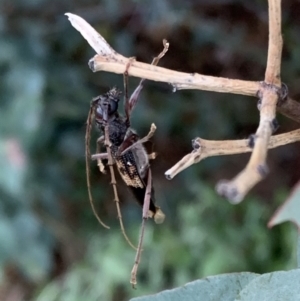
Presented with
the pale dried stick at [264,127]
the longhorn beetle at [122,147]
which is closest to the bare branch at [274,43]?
the pale dried stick at [264,127]

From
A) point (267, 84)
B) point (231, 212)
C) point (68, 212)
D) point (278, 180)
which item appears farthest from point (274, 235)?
point (267, 84)

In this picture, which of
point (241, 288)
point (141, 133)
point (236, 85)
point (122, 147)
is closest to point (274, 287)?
point (241, 288)

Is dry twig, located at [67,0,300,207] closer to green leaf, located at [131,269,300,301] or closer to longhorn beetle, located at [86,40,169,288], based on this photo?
green leaf, located at [131,269,300,301]

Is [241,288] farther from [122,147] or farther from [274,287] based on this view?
[122,147]

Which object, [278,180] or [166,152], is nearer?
[166,152]

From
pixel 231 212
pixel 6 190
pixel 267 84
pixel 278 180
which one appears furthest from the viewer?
pixel 278 180

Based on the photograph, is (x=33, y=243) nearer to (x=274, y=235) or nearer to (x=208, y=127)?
(x=208, y=127)

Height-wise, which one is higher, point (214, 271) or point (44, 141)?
point (44, 141)
